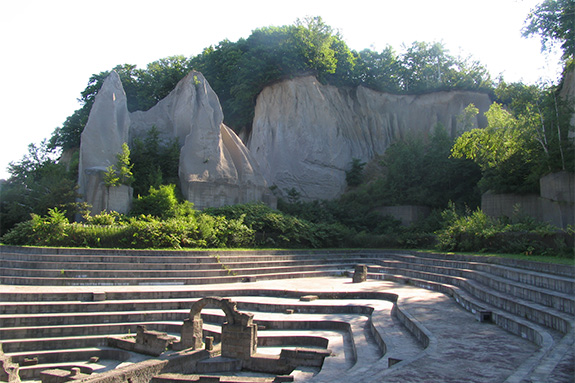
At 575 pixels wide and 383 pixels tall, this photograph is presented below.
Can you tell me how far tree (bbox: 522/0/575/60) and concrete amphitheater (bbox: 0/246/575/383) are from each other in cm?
1026

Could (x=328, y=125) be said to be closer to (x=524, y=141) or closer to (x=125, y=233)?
(x=524, y=141)

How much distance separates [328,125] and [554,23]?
676 inches

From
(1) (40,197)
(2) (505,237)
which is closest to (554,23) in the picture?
(2) (505,237)

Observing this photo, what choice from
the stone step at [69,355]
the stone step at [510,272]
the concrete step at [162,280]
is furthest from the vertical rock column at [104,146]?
the stone step at [510,272]

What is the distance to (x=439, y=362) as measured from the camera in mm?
5570

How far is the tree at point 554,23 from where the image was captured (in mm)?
17734

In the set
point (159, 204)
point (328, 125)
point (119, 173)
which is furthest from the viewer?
point (328, 125)

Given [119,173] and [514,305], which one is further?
[119,173]

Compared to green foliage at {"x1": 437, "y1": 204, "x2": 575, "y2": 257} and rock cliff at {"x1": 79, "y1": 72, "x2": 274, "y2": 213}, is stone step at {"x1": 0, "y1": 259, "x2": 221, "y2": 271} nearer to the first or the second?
rock cliff at {"x1": 79, "y1": 72, "x2": 274, "y2": 213}

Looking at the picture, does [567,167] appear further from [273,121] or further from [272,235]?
[273,121]

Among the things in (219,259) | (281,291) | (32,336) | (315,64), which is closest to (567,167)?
(281,291)

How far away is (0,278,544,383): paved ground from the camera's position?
16.5 ft

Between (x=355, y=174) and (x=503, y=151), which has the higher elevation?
(x=355, y=174)

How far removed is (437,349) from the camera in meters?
6.33
